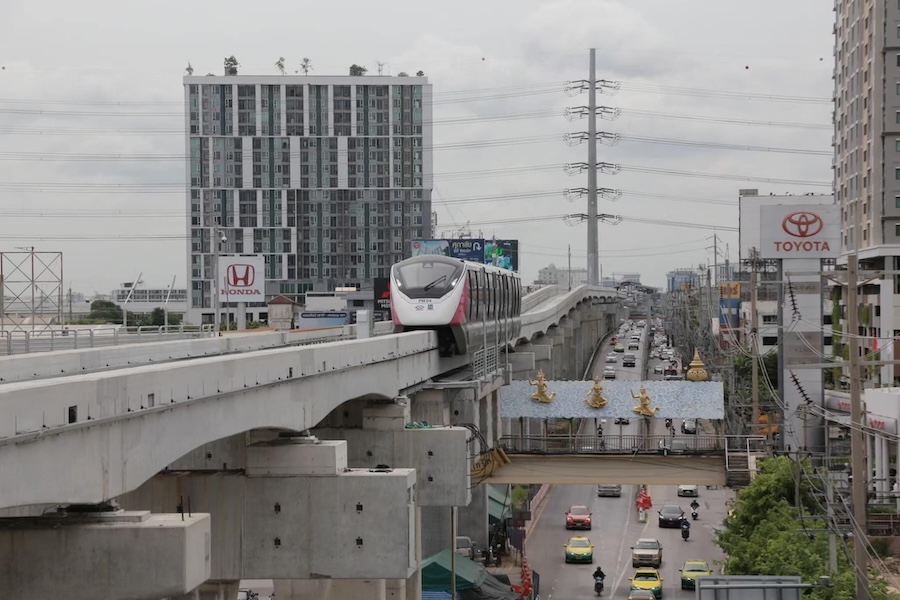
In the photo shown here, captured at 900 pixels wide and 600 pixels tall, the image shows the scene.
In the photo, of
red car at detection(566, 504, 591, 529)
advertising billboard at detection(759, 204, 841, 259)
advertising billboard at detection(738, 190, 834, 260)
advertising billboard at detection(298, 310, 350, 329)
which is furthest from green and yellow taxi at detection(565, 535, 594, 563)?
advertising billboard at detection(738, 190, 834, 260)

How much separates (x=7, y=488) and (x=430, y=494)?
18327mm

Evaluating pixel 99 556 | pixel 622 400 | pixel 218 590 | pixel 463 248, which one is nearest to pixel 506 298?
pixel 622 400

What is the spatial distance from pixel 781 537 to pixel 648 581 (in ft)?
39.4

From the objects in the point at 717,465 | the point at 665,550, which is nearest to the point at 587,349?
the point at 665,550

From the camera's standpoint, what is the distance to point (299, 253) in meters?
150

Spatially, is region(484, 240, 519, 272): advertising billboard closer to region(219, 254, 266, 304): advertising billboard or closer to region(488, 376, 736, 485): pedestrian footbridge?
region(219, 254, 266, 304): advertising billboard

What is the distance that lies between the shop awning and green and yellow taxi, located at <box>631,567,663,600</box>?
38.3ft

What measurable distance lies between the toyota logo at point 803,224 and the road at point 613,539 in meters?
9.12

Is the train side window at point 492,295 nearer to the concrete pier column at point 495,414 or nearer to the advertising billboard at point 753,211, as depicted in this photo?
the concrete pier column at point 495,414

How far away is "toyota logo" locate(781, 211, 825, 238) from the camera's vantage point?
151 feet

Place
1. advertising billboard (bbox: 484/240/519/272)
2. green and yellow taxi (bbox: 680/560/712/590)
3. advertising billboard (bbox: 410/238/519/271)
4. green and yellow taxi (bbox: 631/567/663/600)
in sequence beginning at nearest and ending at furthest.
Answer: green and yellow taxi (bbox: 631/567/663/600) → green and yellow taxi (bbox: 680/560/712/590) → advertising billboard (bbox: 410/238/519/271) → advertising billboard (bbox: 484/240/519/272)

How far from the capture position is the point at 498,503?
55.5 metres

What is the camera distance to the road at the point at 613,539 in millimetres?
43938

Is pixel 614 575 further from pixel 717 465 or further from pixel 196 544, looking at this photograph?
pixel 196 544
